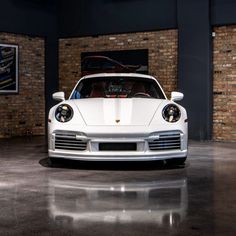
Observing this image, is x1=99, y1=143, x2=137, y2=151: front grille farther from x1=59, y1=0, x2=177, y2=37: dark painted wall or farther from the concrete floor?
x1=59, y1=0, x2=177, y2=37: dark painted wall

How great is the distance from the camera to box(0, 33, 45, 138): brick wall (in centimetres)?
1147

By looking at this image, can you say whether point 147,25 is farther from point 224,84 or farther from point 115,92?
point 115,92

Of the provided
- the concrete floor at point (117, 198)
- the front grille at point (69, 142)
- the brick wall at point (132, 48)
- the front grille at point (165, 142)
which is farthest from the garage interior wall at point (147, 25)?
the front grille at point (69, 142)

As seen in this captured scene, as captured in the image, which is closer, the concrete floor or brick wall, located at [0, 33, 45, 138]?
the concrete floor

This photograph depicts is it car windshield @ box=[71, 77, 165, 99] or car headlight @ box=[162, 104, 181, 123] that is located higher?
car windshield @ box=[71, 77, 165, 99]

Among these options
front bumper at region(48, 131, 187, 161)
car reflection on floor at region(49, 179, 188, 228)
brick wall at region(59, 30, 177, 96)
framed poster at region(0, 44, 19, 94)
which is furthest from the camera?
framed poster at region(0, 44, 19, 94)

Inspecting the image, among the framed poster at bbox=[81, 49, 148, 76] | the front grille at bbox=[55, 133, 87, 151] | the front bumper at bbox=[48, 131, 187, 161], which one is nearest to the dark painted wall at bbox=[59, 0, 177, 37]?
the framed poster at bbox=[81, 49, 148, 76]

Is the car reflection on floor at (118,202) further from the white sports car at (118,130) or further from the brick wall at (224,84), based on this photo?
the brick wall at (224,84)

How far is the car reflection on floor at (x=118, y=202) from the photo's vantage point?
3.49m

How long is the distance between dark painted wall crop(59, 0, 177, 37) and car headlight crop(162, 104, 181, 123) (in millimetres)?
5478

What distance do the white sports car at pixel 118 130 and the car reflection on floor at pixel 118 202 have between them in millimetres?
642

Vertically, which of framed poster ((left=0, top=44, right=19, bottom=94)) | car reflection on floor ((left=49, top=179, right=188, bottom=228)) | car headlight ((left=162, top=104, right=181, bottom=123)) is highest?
framed poster ((left=0, top=44, right=19, bottom=94))

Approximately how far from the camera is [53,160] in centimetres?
605

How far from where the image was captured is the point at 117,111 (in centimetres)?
578
